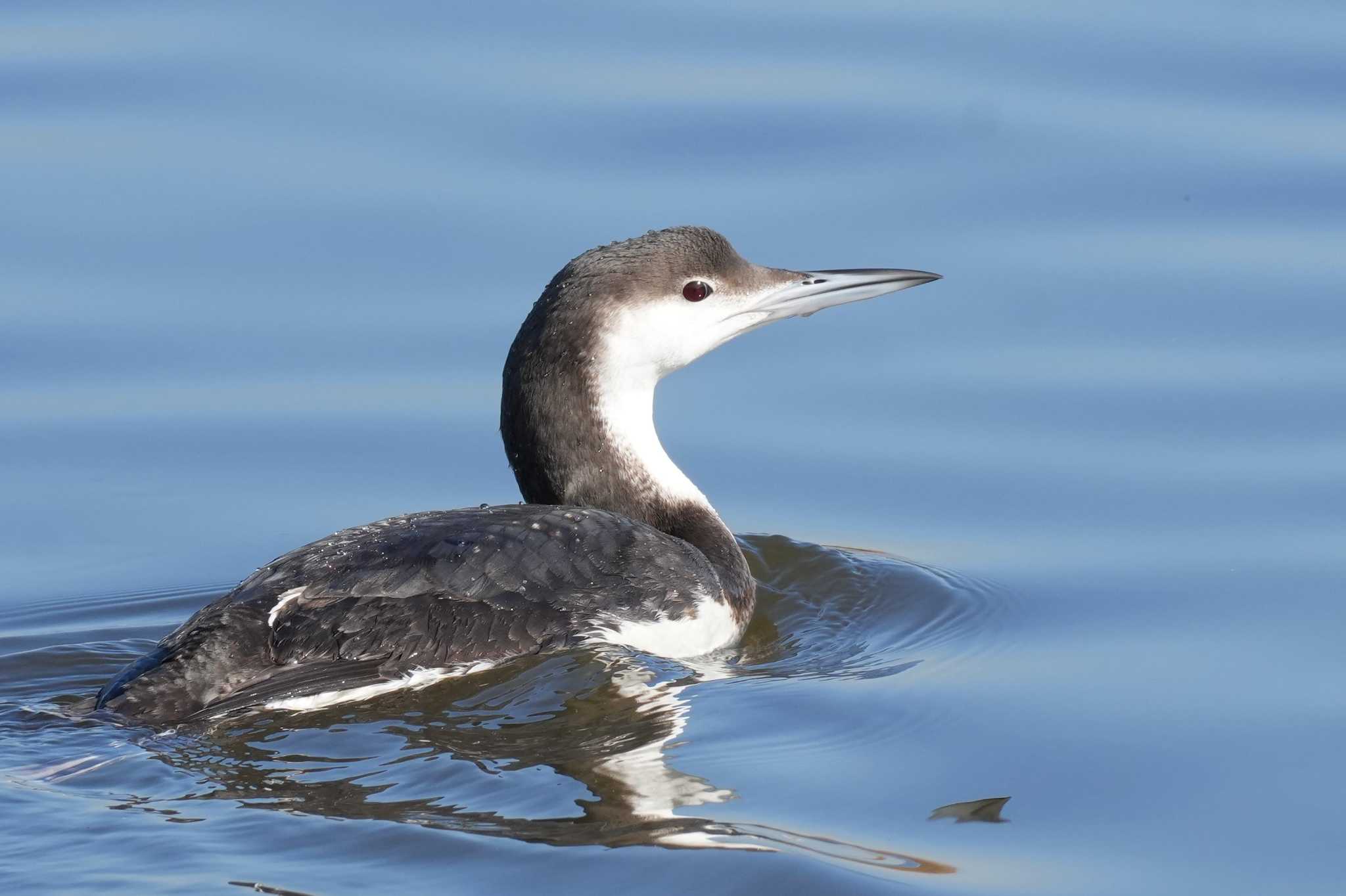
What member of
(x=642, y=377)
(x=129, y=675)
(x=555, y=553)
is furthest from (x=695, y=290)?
(x=129, y=675)

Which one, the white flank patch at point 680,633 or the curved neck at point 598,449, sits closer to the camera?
the white flank patch at point 680,633

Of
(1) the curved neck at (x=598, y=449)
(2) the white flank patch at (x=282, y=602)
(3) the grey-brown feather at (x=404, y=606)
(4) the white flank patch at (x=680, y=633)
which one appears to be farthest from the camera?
(1) the curved neck at (x=598, y=449)

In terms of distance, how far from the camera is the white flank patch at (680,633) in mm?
7297

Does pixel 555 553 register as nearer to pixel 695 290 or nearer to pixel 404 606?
pixel 404 606

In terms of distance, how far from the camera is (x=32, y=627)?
805 centimetres

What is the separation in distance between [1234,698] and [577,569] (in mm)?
2182

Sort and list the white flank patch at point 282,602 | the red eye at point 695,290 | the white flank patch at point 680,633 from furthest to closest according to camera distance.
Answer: the red eye at point 695,290, the white flank patch at point 680,633, the white flank patch at point 282,602

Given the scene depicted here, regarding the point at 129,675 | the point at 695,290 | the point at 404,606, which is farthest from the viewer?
the point at 695,290

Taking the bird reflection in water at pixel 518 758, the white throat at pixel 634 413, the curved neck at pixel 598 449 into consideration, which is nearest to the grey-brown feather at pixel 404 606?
the bird reflection in water at pixel 518 758

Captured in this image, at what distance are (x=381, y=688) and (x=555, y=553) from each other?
80 cm

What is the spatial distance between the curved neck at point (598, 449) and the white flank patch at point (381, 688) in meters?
1.26

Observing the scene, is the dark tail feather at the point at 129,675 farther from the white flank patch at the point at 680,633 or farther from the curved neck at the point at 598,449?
the curved neck at the point at 598,449

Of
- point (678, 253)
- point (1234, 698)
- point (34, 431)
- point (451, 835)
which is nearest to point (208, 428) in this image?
point (34, 431)

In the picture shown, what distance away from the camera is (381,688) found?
6.89 meters
